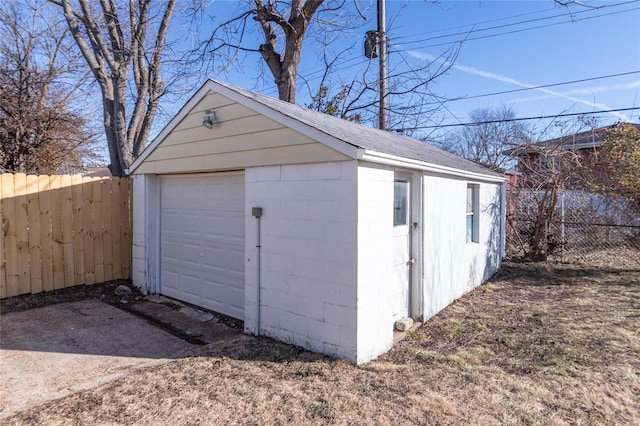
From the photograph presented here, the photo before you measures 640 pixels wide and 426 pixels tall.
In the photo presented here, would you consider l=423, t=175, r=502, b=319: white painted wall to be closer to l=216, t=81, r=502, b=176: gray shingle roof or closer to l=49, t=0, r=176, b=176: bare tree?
l=216, t=81, r=502, b=176: gray shingle roof

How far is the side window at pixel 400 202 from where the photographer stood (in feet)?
15.4

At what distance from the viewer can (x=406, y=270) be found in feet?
16.3

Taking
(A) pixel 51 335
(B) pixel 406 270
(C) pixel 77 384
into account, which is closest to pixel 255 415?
(C) pixel 77 384

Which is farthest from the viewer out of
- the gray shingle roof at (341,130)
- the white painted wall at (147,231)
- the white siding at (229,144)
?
the white painted wall at (147,231)

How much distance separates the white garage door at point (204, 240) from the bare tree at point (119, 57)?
4328 mm

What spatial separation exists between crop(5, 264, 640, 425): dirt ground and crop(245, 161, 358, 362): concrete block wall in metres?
0.26

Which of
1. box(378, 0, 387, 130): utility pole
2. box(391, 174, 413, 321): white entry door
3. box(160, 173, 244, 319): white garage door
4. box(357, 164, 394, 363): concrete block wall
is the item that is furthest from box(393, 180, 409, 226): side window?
box(378, 0, 387, 130): utility pole

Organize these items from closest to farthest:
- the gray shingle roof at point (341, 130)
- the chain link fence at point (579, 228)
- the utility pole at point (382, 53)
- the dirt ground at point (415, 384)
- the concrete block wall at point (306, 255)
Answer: the dirt ground at point (415, 384) < the concrete block wall at point (306, 255) < the gray shingle roof at point (341, 130) < the chain link fence at point (579, 228) < the utility pole at point (382, 53)

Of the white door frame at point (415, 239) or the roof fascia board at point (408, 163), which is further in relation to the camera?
the white door frame at point (415, 239)

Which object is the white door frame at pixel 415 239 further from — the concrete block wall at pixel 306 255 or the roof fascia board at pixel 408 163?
the concrete block wall at pixel 306 255

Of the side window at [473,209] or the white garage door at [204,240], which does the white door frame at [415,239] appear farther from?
the side window at [473,209]

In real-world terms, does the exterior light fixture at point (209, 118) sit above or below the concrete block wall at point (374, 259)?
above

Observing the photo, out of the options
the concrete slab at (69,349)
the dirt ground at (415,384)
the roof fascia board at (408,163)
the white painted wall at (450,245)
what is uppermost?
the roof fascia board at (408,163)

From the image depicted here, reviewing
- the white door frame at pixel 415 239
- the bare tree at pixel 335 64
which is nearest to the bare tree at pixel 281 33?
the bare tree at pixel 335 64
